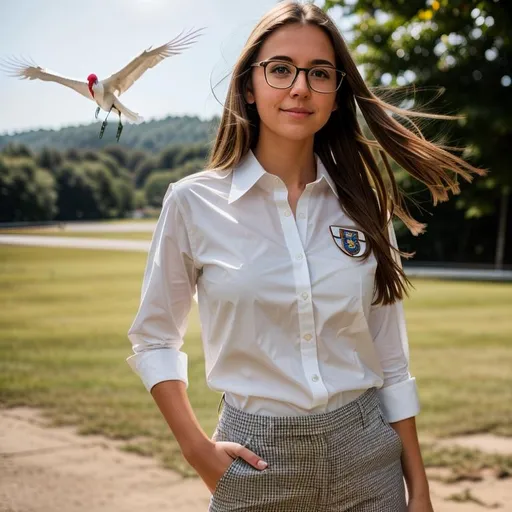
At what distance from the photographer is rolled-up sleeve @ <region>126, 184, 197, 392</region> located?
6.62 ft

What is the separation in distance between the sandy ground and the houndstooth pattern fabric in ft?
7.41

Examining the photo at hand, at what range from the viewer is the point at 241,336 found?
196cm

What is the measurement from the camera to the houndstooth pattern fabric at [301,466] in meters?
1.92

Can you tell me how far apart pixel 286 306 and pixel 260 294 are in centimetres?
7

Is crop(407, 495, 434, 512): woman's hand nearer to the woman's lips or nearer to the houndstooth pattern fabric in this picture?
the houndstooth pattern fabric

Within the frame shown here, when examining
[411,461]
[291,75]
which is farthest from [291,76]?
[411,461]

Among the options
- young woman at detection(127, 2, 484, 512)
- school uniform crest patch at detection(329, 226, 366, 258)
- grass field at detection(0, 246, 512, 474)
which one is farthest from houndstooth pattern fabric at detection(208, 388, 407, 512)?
grass field at detection(0, 246, 512, 474)

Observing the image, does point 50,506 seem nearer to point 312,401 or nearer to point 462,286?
point 312,401

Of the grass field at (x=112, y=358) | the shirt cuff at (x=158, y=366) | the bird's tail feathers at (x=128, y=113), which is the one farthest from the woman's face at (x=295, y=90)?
the grass field at (x=112, y=358)

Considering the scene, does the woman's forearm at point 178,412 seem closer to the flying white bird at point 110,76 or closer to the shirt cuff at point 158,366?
the shirt cuff at point 158,366

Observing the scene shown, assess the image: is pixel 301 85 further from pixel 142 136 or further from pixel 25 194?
pixel 25 194

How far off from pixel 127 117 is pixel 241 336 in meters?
0.62

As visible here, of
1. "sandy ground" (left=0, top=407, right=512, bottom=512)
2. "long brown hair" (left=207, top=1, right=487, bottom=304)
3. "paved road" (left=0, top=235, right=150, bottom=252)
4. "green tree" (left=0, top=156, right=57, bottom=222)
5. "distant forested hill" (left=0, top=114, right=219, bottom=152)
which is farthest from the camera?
"paved road" (left=0, top=235, right=150, bottom=252)

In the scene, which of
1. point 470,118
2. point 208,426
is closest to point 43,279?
point 208,426
